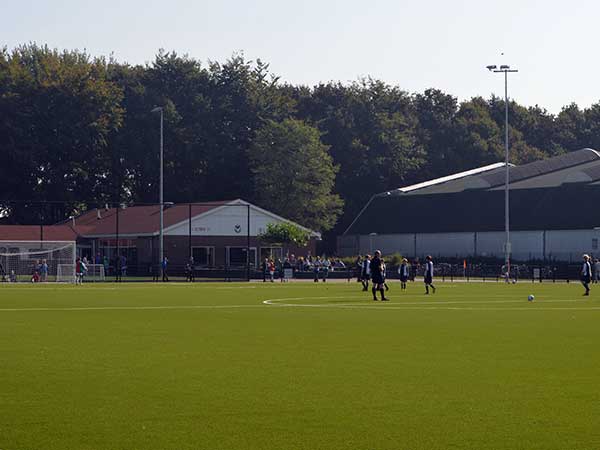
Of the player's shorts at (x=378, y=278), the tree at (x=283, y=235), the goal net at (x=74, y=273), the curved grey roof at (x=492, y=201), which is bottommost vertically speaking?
the player's shorts at (x=378, y=278)

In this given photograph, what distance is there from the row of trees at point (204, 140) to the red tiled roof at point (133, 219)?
10.3 feet

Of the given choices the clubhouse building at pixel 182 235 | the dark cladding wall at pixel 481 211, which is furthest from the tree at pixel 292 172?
the clubhouse building at pixel 182 235

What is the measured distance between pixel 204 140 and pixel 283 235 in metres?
23.4

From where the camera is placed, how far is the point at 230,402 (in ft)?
46.6

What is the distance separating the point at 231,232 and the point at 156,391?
79.5m

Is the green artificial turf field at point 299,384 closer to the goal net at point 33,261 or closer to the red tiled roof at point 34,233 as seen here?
the goal net at point 33,261

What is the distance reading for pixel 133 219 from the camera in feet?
323

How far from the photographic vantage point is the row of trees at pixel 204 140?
335 ft

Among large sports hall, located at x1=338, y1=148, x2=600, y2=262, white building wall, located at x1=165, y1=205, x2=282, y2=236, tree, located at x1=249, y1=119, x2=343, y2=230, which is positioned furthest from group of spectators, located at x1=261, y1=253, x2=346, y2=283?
large sports hall, located at x1=338, y1=148, x2=600, y2=262

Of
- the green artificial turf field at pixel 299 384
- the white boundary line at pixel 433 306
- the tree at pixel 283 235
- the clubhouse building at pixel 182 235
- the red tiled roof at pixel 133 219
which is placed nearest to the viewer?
the green artificial turf field at pixel 299 384

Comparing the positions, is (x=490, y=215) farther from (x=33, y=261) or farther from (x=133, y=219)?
(x=33, y=261)

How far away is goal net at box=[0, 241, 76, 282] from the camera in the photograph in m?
72.9

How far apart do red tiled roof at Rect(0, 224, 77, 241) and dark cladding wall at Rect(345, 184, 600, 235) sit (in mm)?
28760

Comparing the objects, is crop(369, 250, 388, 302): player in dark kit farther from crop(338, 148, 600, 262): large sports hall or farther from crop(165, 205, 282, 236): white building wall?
crop(338, 148, 600, 262): large sports hall
